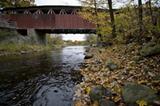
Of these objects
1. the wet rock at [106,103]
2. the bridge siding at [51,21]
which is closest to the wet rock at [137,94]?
the wet rock at [106,103]

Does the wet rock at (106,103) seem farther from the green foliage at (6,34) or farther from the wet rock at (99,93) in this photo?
the green foliage at (6,34)

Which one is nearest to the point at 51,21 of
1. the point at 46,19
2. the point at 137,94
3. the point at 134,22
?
the point at 46,19

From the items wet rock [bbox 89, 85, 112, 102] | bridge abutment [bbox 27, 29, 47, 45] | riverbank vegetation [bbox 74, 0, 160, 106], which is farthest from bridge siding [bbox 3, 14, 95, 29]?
wet rock [bbox 89, 85, 112, 102]

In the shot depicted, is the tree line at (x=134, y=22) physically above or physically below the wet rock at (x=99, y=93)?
above

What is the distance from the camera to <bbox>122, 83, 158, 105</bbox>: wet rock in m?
5.19

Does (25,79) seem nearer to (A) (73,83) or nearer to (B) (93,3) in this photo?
(A) (73,83)

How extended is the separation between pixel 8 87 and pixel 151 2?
8.76 m

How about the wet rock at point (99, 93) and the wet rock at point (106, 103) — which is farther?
the wet rock at point (99, 93)

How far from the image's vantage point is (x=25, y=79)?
34.2 feet

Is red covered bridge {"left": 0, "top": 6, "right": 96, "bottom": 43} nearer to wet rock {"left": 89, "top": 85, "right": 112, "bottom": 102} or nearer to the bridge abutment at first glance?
the bridge abutment

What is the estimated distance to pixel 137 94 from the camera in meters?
5.39

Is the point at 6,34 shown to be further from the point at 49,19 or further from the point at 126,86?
the point at 126,86

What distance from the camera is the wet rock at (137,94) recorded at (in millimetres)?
5190

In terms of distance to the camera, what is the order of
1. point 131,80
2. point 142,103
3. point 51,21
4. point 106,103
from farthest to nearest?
point 51,21
point 131,80
point 106,103
point 142,103
